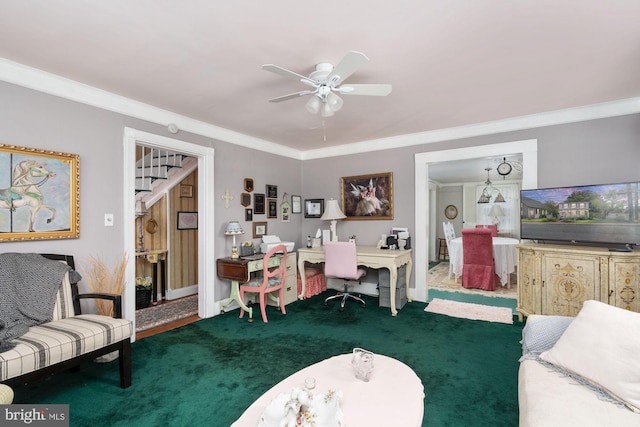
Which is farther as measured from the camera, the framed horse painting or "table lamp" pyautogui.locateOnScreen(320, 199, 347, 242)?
"table lamp" pyautogui.locateOnScreen(320, 199, 347, 242)

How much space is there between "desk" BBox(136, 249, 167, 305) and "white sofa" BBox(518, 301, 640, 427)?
438 centimetres

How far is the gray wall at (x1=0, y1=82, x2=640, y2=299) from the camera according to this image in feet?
8.16

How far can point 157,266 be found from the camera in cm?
449

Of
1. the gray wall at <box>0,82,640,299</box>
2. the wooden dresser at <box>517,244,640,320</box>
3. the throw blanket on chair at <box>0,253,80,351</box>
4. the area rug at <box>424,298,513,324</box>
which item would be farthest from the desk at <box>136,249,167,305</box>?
the wooden dresser at <box>517,244,640,320</box>

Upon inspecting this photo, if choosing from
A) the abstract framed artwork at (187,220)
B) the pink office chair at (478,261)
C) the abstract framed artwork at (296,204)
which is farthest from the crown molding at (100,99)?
the pink office chair at (478,261)

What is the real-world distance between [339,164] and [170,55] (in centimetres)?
317

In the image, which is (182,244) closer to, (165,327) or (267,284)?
(165,327)

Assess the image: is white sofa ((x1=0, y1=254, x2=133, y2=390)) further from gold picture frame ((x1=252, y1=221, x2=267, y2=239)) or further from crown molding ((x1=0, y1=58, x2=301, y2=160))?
gold picture frame ((x1=252, y1=221, x2=267, y2=239))

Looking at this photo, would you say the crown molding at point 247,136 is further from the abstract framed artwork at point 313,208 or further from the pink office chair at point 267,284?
the pink office chair at point 267,284

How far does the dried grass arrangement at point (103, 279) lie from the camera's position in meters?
2.67

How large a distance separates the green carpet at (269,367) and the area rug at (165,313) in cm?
42

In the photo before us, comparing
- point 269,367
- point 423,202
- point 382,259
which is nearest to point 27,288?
point 269,367

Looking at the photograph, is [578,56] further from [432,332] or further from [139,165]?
[139,165]

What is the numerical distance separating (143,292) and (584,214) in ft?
17.3
